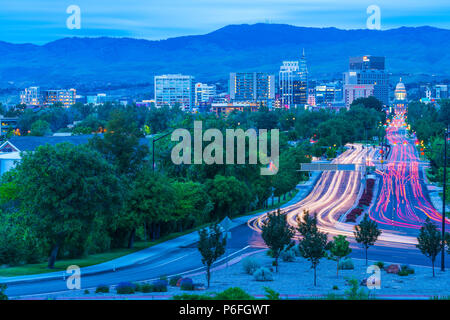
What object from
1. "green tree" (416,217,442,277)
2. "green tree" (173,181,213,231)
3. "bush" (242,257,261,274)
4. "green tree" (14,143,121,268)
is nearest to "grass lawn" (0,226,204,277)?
"green tree" (14,143,121,268)

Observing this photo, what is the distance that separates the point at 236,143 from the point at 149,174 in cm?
2129

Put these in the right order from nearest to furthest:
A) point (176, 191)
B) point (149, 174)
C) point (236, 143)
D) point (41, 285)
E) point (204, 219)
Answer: point (41, 285) → point (149, 174) → point (176, 191) → point (204, 219) → point (236, 143)

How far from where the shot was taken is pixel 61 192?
35.1 meters

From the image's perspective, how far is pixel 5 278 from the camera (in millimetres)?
30672

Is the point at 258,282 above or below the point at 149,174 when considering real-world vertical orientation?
below

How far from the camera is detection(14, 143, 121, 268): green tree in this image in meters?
34.7

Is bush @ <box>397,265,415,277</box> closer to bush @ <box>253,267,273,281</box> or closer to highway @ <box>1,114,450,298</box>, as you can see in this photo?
highway @ <box>1,114,450,298</box>

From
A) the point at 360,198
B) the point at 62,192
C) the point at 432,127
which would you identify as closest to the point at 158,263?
the point at 62,192

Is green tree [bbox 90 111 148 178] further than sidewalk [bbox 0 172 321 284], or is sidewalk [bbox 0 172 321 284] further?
green tree [bbox 90 111 148 178]

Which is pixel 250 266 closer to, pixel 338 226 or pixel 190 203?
pixel 190 203

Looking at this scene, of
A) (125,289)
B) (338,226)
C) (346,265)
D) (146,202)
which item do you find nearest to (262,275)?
(346,265)

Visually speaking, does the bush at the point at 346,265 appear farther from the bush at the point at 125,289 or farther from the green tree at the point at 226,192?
the green tree at the point at 226,192

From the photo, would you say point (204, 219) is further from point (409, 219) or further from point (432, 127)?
point (432, 127)

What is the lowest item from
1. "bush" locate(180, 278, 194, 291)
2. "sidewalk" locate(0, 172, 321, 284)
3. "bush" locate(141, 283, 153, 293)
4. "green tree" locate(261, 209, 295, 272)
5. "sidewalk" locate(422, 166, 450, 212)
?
"sidewalk" locate(422, 166, 450, 212)
